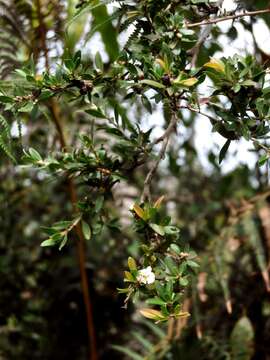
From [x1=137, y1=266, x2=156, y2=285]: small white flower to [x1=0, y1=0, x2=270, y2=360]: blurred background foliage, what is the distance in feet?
1.66

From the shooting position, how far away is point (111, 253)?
6.46 ft

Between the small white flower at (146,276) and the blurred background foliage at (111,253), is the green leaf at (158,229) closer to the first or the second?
the small white flower at (146,276)

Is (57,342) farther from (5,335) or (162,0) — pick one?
(162,0)

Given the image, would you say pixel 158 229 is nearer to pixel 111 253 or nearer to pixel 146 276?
pixel 146 276

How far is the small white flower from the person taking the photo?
79 cm

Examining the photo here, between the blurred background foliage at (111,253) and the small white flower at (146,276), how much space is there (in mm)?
507

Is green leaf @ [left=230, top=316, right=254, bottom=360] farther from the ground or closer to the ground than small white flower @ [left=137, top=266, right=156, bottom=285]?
closer to the ground

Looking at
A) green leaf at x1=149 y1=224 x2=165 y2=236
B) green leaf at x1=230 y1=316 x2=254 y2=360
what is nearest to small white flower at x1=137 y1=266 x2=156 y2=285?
green leaf at x1=149 y1=224 x2=165 y2=236

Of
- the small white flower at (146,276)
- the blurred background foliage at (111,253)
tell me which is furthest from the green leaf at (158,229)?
the blurred background foliage at (111,253)

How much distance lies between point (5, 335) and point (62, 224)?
113cm

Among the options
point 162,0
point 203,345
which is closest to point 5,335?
point 203,345

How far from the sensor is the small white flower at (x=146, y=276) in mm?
794

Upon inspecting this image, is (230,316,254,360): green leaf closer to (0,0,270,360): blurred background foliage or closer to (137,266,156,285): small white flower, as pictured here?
(0,0,270,360): blurred background foliage

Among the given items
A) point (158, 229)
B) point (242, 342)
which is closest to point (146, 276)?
point (158, 229)
